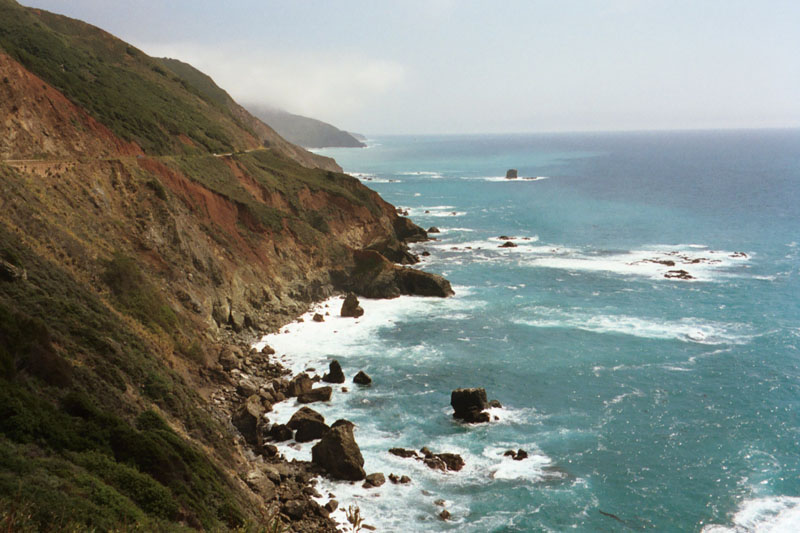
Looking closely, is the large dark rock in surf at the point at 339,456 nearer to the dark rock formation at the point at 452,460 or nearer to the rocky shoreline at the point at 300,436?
the rocky shoreline at the point at 300,436

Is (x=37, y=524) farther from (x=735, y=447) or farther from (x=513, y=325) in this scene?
(x=513, y=325)

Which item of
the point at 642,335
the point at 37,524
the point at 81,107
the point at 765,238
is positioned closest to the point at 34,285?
the point at 37,524

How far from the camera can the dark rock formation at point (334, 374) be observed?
43438mm

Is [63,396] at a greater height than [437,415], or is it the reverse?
[63,396]

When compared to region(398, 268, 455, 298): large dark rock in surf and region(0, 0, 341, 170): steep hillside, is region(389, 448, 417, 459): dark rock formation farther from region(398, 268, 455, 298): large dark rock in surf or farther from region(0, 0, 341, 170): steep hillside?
region(0, 0, 341, 170): steep hillside

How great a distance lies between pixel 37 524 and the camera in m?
14.4

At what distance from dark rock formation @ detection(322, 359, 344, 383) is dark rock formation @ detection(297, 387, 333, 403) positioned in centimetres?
261

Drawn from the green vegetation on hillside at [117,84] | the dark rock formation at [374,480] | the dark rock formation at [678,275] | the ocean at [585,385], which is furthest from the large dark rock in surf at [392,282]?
the dark rock formation at [374,480]

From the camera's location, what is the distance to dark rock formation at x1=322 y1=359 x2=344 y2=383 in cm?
4344

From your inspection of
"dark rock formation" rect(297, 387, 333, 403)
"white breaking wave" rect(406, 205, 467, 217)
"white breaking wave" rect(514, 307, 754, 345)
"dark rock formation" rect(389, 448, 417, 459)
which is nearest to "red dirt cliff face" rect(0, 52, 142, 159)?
"dark rock formation" rect(297, 387, 333, 403)

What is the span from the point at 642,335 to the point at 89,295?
145ft

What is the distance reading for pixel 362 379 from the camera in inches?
1711

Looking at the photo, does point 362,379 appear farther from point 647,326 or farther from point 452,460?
point 647,326

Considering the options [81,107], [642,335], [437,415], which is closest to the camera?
[437,415]
